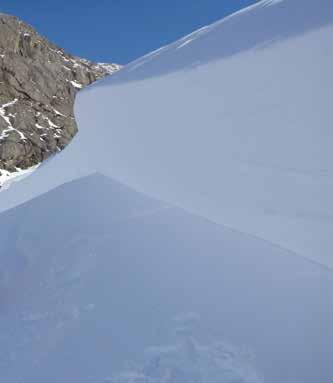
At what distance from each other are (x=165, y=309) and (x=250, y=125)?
1.27 metres

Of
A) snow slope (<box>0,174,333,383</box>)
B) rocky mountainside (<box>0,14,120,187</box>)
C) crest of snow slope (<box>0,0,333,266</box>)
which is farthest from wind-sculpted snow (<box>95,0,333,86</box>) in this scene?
rocky mountainside (<box>0,14,120,187</box>)

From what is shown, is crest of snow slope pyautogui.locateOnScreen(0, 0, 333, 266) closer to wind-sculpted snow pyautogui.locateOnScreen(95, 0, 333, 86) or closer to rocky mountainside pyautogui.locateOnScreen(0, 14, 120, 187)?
wind-sculpted snow pyautogui.locateOnScreen(95, 0, 333, 86)

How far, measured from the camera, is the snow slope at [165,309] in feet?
6.61

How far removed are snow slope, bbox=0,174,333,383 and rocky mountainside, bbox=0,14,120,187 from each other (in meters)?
38.5

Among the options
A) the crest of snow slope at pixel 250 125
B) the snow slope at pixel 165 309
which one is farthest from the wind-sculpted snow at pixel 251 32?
the snow slope at pixel 165 309

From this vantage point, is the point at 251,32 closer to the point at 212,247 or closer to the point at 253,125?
the point at 253,125

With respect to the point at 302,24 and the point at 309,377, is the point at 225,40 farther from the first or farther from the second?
the point at 309,377

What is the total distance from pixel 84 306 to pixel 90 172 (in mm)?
3189

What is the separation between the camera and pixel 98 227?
12.6ft

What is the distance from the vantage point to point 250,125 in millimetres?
2672

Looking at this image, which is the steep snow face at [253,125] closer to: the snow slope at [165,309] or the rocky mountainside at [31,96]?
the snow slope at [165,309]

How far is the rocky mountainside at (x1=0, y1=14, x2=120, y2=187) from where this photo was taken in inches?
1706

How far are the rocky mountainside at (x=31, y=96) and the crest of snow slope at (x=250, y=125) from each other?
38.2m

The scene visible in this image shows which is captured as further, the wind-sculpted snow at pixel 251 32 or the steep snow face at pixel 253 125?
Answer: the wind-sculpted snow at pixel 251 32
